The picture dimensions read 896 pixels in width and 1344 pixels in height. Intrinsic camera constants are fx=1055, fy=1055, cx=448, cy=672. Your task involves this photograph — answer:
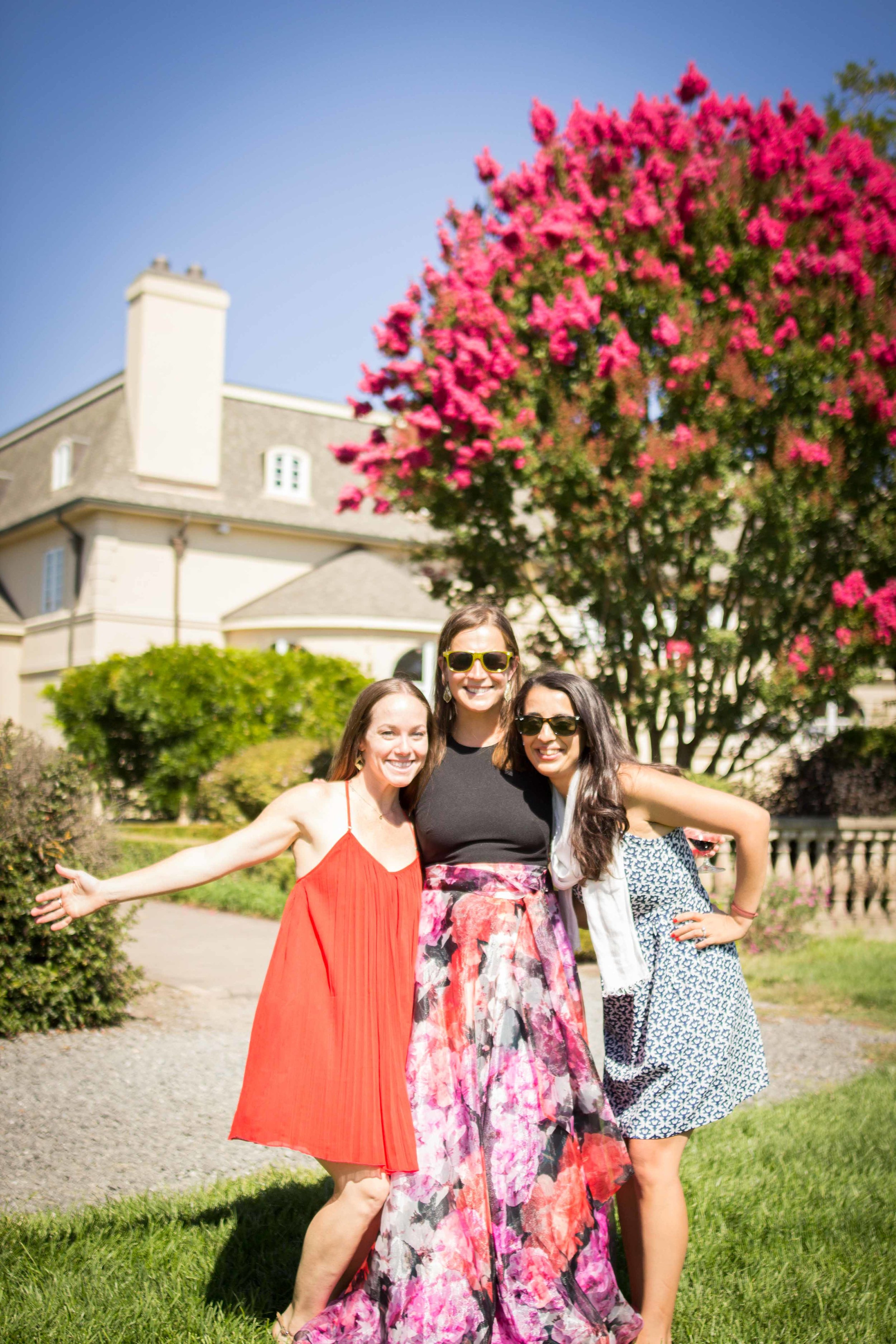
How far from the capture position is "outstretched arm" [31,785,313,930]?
2836mm

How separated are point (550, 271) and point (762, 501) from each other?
97.8 inches

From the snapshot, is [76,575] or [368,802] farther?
[76,575]

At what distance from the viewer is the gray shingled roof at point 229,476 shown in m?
24.4

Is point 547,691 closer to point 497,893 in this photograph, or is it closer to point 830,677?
point 497,893

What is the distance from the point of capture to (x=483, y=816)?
10.2 ft

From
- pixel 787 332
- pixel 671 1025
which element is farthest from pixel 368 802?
pixel 787 332

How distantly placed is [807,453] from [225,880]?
7234mm

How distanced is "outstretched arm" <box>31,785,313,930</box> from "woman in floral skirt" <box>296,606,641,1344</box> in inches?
17.6

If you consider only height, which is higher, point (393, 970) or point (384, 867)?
point (384, 867)

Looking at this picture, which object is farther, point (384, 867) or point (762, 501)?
point (762, 501)

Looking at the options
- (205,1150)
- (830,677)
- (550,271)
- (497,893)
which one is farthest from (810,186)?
(205,1150)

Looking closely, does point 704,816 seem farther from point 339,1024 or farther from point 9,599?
point 9,599

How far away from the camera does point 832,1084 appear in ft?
18.3

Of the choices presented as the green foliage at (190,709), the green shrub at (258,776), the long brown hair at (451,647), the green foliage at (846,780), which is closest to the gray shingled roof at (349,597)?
the green foliage at (190,709)
